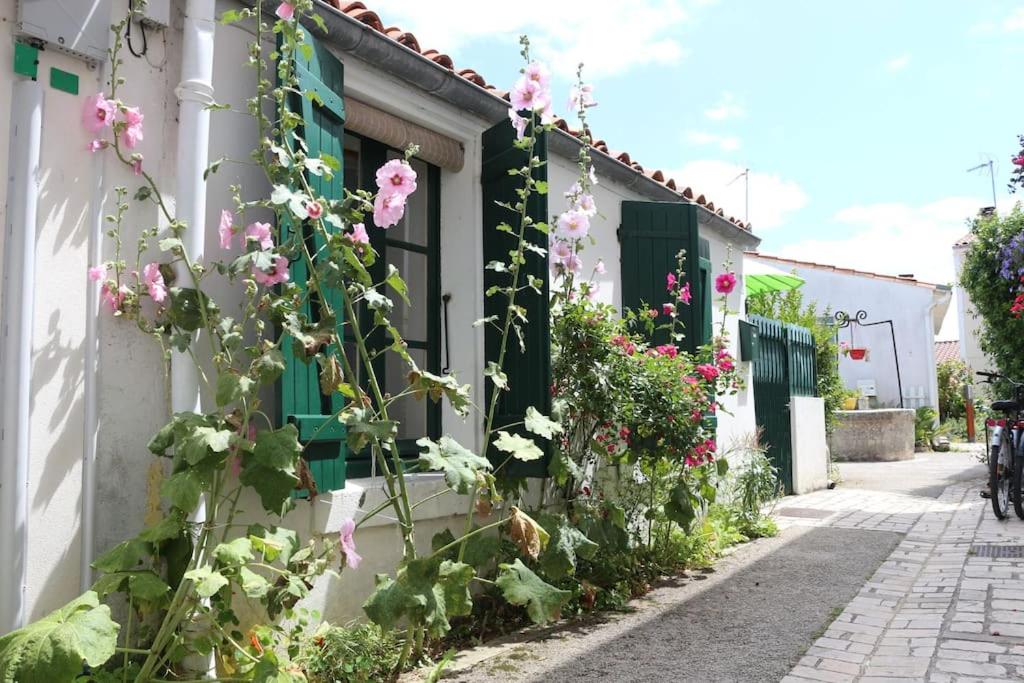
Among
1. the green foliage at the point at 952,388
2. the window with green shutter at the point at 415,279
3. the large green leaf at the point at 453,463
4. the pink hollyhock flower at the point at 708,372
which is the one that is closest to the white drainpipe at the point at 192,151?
the large green leaf at the point at 453,463

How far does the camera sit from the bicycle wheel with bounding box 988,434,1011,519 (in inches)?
264

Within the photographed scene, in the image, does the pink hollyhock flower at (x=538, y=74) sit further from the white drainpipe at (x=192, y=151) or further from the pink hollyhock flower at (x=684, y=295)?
the pink hollyhock flower at (x=684, y=295)

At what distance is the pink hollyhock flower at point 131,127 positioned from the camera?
Answer: 2797 millimetres

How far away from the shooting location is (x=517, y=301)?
4.30 metres

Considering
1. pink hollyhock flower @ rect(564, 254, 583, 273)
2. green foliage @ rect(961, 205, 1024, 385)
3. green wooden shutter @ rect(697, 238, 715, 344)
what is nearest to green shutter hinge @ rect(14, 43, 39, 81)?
pink hollyhock flower @ rect(564, 254, 583, 273)

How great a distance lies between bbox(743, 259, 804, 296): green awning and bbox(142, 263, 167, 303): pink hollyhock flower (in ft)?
22.2

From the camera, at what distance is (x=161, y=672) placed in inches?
109

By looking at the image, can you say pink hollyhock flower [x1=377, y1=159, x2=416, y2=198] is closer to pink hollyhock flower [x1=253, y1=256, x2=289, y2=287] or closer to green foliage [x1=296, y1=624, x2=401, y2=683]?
pink hollyhock flower [x1=253, y1=256, x2=289, y2=287]

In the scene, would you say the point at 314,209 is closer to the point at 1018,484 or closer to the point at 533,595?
the point at 533,595

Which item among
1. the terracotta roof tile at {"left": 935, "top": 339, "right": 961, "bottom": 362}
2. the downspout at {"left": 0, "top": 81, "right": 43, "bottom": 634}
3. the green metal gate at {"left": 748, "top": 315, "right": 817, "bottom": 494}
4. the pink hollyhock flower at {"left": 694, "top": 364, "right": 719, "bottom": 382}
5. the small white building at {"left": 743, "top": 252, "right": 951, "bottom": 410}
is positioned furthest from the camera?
the terracotta roof tile at {"left": 935, "top": 339, "right": 961, "bottom": 362}

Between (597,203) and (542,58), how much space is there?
7.04 ft

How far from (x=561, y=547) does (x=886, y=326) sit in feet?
75.7

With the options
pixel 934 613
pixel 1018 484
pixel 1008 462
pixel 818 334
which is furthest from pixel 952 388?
pixel 934 613

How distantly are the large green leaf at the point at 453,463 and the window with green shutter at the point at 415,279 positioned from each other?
142 centimetres
